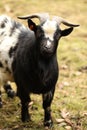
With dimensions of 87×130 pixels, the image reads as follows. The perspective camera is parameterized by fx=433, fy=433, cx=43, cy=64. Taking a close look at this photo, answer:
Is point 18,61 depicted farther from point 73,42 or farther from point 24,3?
point 24,3

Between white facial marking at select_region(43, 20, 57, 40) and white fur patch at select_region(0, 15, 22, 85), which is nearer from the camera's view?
white facial marking at select_region(43, 20, 57, 40)

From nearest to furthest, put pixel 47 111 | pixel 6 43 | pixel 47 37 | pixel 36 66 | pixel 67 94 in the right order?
1. pixel 47 37
2. pixel 36 66
3. pixel 47 111
4. pixel 6 43
5. pixel 67 94

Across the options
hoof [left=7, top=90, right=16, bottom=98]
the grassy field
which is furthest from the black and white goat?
hoof [left=7, top=90, right=16, bottom=98]

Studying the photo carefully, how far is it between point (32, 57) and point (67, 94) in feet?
7.07

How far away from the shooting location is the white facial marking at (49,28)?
6014 millimetres

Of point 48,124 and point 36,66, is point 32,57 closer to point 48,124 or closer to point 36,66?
point 36,66

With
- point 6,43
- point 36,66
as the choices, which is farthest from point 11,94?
point 36,66

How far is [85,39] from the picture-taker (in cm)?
1211

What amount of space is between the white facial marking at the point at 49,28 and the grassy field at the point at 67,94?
1687 mm

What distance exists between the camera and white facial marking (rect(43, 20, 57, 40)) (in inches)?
237

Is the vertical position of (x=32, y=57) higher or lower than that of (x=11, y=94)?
higher

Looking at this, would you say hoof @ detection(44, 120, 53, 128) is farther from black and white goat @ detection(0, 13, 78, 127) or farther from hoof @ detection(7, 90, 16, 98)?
hoof @ detection(7, 90, 16, 98)

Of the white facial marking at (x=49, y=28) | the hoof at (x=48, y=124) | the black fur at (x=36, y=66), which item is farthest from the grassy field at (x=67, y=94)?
the white facial marking at (x=49, y=28)

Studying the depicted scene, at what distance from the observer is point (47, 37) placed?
600 centimetres
